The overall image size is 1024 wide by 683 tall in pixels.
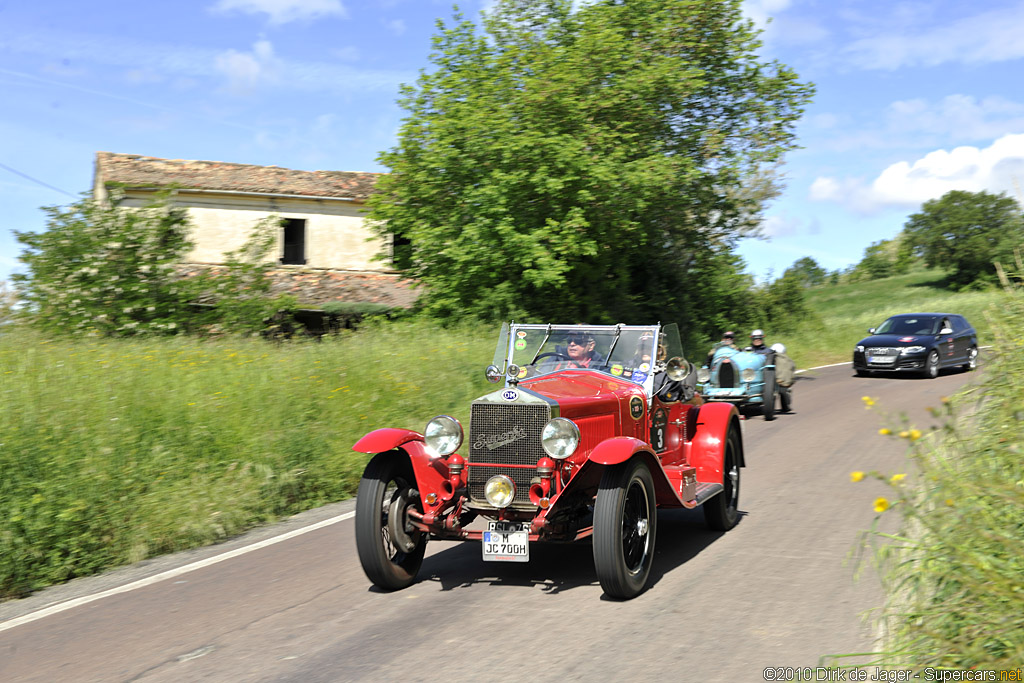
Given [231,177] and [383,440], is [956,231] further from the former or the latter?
[383,440]

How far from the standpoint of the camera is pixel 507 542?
6.06 meters

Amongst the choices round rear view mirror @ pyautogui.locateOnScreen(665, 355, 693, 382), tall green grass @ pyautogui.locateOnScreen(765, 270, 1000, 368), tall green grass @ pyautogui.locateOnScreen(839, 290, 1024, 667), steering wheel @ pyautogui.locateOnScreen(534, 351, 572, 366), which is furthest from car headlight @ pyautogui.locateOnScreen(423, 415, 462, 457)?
tall green grass @ pyautogui.locateOnScreen(765, 270, 1000, 368)

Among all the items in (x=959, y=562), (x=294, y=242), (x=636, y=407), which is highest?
(x=294, y=242)

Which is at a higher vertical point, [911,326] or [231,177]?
[231,177]

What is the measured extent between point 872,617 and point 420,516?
310 cm

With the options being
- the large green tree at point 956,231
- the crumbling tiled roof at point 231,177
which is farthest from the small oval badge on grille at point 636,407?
the large green tree at point 956,231

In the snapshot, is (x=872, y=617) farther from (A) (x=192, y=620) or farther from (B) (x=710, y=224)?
(B) (x=710, y=224)

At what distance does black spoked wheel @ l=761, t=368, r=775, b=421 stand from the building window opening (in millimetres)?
18623

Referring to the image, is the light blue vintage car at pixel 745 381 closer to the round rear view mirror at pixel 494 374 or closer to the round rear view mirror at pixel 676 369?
the round rear view mirror at pixel 676 369

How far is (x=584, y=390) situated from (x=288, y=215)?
78.7 feet

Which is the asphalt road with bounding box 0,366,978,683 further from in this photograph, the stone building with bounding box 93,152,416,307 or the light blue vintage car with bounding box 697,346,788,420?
the stone building with bounding box 93,152,416,307

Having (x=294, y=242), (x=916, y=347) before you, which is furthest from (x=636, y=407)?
(x=294, y=242)

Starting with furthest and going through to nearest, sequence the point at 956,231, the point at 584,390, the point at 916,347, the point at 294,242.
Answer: the point at 956,231
the point at 294,242
the point at 916,347
the point at 584,390

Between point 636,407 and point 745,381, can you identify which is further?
point 745,381
